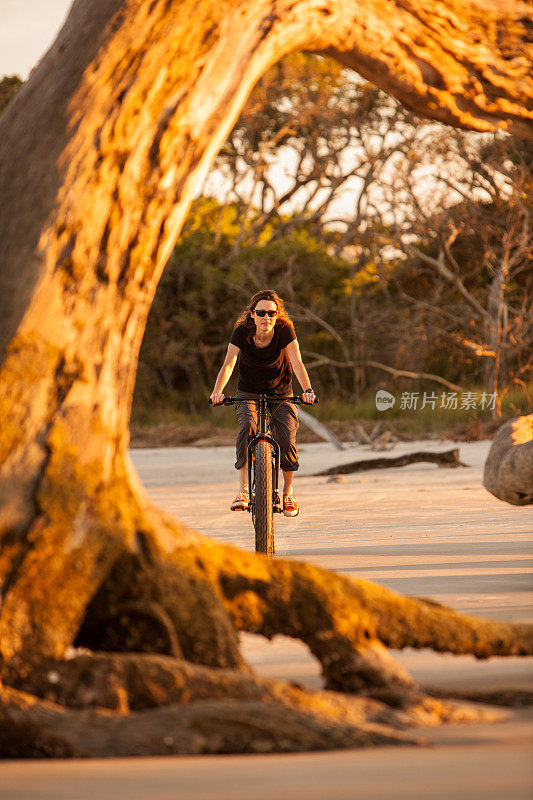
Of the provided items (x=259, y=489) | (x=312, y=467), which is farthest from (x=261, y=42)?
(x=312, y=467)

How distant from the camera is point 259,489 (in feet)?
24.8

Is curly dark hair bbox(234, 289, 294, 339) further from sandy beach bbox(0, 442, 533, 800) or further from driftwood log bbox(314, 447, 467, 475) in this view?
driftwood log bbox(314, 447, 467, 475)

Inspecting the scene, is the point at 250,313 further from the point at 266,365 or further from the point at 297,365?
the point at 297,365

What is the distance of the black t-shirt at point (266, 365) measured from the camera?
25.4ft

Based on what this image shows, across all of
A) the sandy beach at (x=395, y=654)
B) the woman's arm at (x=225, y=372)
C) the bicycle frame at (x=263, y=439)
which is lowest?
the sandy beach at (x=395, y=654)

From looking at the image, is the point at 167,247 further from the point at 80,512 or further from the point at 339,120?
the point at 339,120

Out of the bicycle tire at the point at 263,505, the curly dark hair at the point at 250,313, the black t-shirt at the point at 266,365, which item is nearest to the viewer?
the bicycle tire at the point at 263,505

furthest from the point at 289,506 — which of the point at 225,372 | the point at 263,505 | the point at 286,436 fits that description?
the point at 225,372

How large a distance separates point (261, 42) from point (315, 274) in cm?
2802

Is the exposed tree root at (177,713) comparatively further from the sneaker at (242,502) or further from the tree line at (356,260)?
the tree line at (356,260)

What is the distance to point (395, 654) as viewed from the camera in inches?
193

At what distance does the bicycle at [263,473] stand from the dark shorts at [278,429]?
0.12 feet

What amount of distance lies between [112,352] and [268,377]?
12.6ft

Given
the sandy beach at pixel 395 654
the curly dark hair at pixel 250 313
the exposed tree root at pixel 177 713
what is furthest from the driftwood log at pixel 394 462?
the exposed tree root at pixel 177 713
